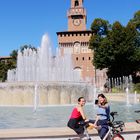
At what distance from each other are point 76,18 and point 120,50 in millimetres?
32561

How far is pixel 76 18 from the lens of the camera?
273 feet

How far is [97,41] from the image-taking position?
57.1 m

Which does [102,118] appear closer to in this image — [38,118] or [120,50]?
[38,118]

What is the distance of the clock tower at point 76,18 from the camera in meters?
82.4

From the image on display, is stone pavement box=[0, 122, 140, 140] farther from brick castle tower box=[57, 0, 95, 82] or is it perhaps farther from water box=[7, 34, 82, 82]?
brick castle tower box=[57, 0, 95, 82]

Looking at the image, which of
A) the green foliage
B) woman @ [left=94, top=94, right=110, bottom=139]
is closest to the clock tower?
the green foliage

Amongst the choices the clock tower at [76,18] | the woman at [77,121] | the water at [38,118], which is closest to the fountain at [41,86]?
the water at [38,118]

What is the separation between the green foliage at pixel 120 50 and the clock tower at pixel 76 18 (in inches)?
1022

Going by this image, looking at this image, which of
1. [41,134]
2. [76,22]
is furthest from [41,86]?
[76,22]

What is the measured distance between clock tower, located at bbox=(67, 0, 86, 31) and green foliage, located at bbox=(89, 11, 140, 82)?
26.0 m

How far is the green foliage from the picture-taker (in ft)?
172

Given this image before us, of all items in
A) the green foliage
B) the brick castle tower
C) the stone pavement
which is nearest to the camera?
the stone pavement

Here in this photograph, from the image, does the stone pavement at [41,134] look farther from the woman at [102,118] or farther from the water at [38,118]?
the water at [38,118]

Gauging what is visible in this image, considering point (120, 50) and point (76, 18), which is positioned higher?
point (76, 18)
